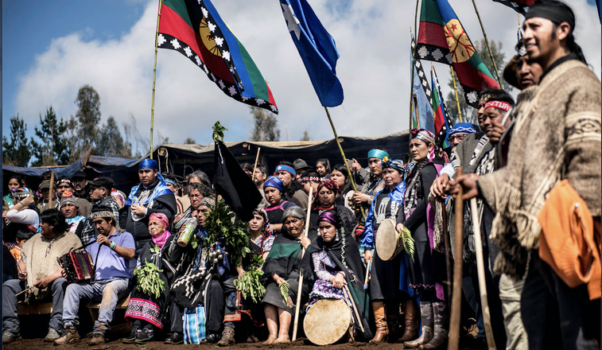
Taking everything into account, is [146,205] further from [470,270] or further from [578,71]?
[578,71]

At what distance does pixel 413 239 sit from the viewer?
5.57m

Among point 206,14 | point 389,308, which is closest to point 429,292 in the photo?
point 389,308

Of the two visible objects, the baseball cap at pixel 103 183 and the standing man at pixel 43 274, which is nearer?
the standing man at pixel 43 274

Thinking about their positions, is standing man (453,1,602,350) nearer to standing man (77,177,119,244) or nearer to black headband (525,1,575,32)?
black headband (525,1,575,32)

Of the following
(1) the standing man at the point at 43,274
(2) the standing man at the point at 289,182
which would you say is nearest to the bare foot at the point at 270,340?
(2) the standing man at the point at 289,182

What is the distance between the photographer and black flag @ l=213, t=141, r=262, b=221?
20.8ft

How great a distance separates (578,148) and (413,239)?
3.40 m

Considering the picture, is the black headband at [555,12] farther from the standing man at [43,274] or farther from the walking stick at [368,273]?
the standing man at [43,274]

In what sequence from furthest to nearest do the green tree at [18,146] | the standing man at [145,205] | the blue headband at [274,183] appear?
the green tree at [18,146]
the blue headband at [274,183]
the standing man at [145,205]

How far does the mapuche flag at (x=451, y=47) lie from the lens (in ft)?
22.9

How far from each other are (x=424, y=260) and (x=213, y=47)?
4240 mm

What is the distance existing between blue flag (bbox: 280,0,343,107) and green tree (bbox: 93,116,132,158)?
160 ft

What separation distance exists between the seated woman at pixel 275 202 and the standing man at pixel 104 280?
1960 millimetres

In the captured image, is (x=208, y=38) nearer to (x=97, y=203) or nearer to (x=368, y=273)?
(x=97, y=203)
